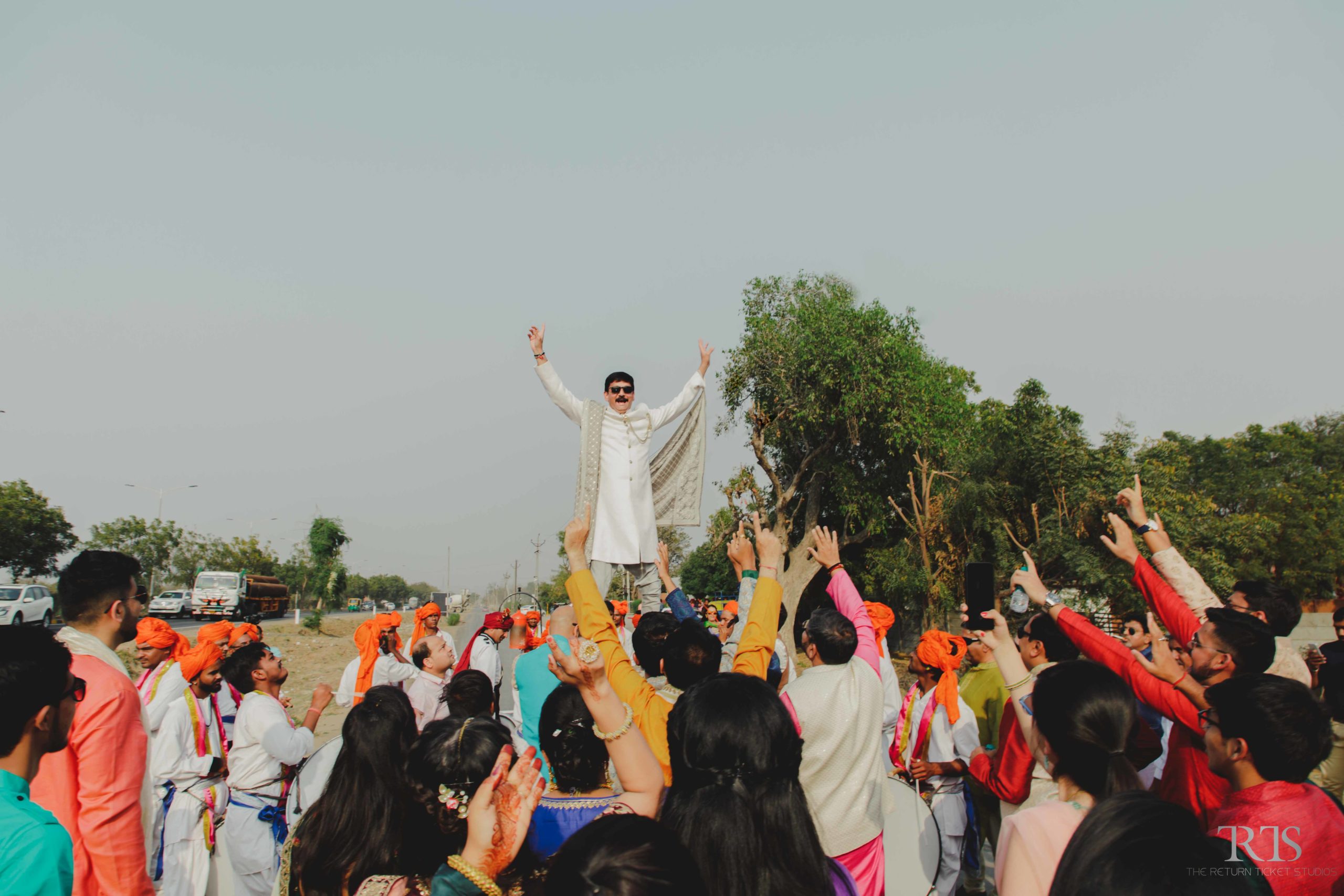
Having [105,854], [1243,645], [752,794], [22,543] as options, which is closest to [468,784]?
[752,794]

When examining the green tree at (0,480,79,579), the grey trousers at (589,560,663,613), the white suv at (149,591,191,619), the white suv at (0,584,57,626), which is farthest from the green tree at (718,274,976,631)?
the green tree at (0,480,79,579)

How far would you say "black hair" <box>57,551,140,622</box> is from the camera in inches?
121

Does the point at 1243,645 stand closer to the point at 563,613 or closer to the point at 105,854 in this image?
the point at 563,613

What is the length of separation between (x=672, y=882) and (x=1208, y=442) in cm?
6299

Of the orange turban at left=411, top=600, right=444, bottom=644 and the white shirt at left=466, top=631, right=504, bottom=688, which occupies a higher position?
the orange turban at left=411, top=600, right=444, bottom=644

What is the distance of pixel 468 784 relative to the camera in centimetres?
232

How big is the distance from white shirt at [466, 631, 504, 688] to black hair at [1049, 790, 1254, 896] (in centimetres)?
500

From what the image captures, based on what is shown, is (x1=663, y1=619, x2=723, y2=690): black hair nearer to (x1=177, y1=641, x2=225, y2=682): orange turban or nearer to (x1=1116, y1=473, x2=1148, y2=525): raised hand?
(x1=1116, y1=473, x2=1148, y2=525): raised hand

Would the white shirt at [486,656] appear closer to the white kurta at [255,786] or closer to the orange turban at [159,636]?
the white kurta at [255,786]

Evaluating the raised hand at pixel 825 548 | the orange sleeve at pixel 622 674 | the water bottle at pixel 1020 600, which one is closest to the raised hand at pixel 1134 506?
the water bottle at pixel 1020 600

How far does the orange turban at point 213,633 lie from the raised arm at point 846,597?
11.5 ft

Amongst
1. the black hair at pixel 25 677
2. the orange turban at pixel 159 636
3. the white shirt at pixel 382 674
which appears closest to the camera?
the black hair at pixel 25 677

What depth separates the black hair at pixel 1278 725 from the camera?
7.87ft

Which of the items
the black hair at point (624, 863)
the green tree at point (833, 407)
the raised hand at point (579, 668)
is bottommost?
the black hair at point (624, 863)
